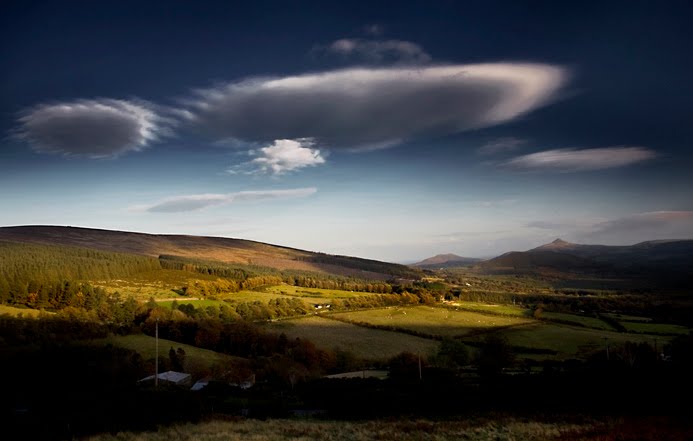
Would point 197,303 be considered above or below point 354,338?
above

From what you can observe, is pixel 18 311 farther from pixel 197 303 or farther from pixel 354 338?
pixel 354 338

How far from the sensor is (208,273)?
16300 cm

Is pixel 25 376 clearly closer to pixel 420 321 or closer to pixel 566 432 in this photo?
pixel 566 432

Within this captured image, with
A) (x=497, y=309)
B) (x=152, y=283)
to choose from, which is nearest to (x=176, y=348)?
(x=497, y=309)

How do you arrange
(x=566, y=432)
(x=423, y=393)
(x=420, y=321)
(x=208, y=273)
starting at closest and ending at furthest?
(x=566, y=432) < (x=423, y=393) < (x=420, y=321) < (x=208, y=273)

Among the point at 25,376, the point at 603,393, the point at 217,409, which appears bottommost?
the point at 25,376

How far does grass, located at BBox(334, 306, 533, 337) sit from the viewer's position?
8525 cm

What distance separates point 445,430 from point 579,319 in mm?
87066

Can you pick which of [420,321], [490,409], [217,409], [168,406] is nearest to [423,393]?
[490,409]

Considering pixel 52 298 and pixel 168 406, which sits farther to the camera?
pixel 52 298

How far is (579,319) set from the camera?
92.9 metres

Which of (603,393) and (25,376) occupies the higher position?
(603,393)

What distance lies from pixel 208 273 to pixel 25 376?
11059 cm

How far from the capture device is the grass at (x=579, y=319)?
8506cm
